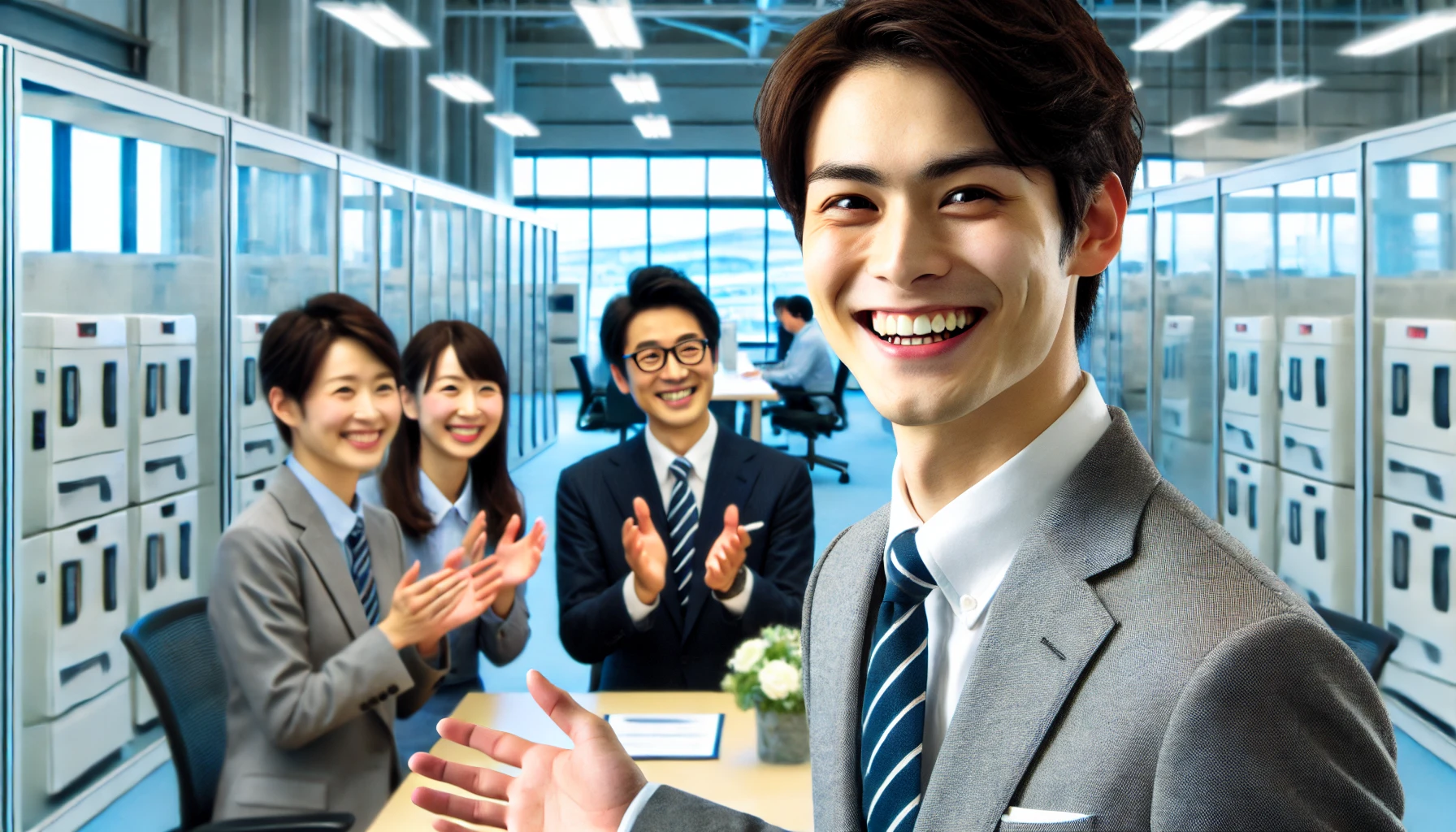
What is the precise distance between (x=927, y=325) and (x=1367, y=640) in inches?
74.3

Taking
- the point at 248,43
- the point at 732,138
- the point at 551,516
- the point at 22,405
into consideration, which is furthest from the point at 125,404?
the point at 732,138

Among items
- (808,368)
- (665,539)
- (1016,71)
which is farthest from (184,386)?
(808,368)

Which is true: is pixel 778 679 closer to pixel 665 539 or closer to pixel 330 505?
pixel 665 539

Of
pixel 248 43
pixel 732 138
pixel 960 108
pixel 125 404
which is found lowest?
pixel 125 404

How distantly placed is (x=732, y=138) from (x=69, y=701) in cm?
1418

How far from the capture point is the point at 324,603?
230 cm

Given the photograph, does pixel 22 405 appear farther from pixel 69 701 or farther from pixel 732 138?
pixel 732 138

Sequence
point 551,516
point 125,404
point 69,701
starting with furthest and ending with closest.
→ point 551,516 → point 125,404 → point 69,701

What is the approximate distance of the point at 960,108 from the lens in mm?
780

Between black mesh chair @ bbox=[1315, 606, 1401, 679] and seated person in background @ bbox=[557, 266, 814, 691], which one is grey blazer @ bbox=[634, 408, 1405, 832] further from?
seated person in background @ bbox=[557, 266, 814, 691]

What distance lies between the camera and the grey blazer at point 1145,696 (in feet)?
2.12

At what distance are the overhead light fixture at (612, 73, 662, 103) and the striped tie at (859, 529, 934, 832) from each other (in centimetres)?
1024

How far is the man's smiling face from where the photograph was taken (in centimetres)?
78

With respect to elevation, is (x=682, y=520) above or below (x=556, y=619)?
above
